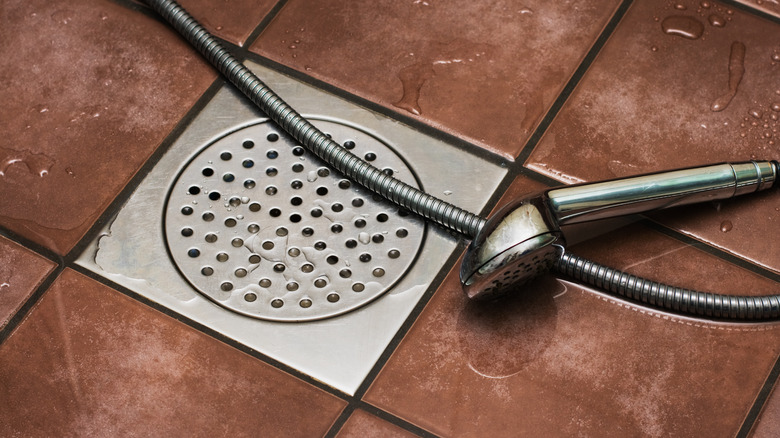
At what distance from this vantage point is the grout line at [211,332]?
67cm

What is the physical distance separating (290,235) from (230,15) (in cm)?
29

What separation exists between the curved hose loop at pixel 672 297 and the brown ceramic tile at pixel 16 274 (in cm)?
45

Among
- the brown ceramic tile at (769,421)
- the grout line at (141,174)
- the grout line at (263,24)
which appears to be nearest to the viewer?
the brown ceramic tile at (769,421)

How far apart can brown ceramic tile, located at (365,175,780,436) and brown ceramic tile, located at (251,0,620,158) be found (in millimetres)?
175

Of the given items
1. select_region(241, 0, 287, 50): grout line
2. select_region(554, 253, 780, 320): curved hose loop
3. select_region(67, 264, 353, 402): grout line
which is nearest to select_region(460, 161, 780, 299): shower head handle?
select_region(554, 253, 780, 320): curved hose loop

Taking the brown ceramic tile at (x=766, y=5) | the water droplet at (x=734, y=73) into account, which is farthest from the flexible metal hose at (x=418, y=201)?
the brown ceramic tile at (x=766, y=5)

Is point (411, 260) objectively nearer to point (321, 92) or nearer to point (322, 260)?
point (322, 260)

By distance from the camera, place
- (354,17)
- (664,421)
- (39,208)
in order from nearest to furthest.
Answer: (664,421) → (39,208) → (354,17)

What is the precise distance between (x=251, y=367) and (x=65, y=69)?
40 cm

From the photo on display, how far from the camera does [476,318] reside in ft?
2.31

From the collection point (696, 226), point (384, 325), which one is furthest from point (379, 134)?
point (696, 226)

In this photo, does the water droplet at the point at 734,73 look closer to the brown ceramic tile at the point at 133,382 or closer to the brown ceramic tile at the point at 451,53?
the brown ceramic tile at the point at 451,53

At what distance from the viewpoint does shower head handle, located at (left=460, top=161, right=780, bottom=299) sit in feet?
2.14

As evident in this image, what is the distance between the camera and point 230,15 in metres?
0.90
